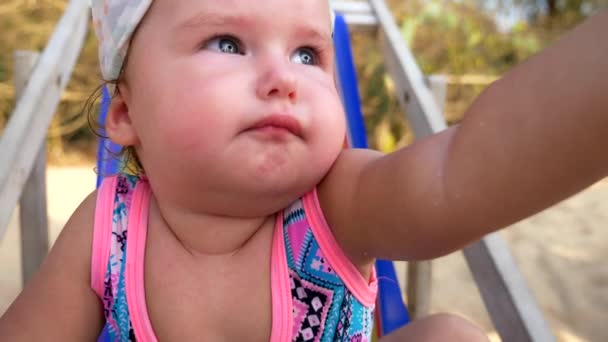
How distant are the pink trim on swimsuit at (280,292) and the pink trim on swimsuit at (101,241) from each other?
0.81 ft

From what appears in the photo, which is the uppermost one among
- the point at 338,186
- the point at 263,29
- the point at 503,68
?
the point at 263,29

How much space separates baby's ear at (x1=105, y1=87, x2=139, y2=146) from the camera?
92 cm

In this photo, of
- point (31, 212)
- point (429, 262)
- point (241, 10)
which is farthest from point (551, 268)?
point (241, 10)

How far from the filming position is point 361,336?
915 millimetres

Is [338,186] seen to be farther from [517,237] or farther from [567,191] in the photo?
[517,237]

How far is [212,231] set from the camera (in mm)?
884

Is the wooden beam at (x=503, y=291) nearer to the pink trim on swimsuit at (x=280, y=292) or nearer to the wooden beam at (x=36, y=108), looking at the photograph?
the pink trim on swimsuit at (x=280, y=292)

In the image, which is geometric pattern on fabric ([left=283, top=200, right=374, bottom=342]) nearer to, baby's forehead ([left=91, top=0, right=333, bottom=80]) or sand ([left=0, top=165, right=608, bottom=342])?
baby's forehead ([left=91, top=0, right=333, bottom=80])

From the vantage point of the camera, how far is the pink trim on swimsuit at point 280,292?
2.83 feet

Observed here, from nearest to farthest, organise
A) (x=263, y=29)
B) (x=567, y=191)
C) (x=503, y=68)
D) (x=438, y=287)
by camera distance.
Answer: (x=567, y=191)
(x=263, y=29)
(x=438, y=287)
(x=503, y=68)

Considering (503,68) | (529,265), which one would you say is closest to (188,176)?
(529,265)

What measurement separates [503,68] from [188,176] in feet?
17.1

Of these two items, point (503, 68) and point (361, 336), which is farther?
point (503, 68)

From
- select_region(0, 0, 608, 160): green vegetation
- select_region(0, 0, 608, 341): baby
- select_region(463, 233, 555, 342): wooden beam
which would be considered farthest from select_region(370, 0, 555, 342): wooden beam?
select_region(0, 0, 608, 160): green vegetation
